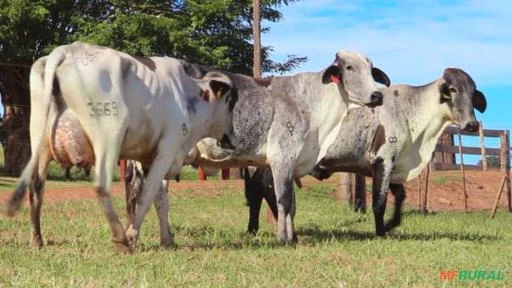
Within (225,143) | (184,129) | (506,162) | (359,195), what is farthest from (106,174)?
(506,162)

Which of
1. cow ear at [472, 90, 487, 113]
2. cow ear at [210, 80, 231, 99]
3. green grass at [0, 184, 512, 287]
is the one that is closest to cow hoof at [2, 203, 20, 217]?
green grass at [0, 184, 512, 287]

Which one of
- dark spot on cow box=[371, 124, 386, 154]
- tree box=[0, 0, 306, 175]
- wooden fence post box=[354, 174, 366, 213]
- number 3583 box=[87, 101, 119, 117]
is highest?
tree box=[0, 0, 306, 175]

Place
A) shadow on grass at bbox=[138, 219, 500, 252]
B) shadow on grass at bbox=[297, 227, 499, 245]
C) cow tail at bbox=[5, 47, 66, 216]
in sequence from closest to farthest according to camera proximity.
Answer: cow tail at bbox=[5, 47, 66, 216] → shadow on grass at bbox=[138, 219, 500, 252] → shadow on grass at bbox=[297, 227, 499, 245]

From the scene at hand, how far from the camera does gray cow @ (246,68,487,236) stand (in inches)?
386

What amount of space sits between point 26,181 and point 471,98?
19.1ft

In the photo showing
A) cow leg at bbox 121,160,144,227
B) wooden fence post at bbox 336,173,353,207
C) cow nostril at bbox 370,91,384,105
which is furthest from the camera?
wooden fence post at bbox 336,173,353,207

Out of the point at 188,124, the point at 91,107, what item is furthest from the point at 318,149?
the point at 91,107

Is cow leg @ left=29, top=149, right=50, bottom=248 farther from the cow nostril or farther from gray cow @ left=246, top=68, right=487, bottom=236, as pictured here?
the cow nostril

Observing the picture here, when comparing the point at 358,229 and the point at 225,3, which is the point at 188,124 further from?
the point at 225,3

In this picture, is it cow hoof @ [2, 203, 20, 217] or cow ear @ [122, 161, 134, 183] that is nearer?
Result: cow hoof @ [2, 203, 20, 217]

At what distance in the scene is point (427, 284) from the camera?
210 inches

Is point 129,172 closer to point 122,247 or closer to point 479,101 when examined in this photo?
point 122,247

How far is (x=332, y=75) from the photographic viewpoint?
351 inches

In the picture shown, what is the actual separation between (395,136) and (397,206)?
2.85ft
